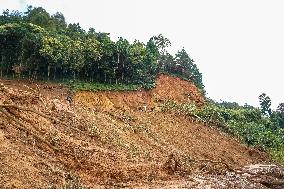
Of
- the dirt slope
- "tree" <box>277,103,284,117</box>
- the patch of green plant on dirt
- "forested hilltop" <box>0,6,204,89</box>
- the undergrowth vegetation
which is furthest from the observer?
"tree" <box>277,103,284,117</box>

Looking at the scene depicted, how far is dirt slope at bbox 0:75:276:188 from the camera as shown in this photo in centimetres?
1798

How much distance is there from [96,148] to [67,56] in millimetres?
23528

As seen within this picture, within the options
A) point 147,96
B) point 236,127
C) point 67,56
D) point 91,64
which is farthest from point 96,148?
point 236,127

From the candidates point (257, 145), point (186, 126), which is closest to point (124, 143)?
point (186, 126)

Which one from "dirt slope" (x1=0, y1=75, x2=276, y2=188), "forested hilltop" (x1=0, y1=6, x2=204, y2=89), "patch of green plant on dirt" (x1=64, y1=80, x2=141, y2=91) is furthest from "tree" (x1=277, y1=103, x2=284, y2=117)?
"patch of green plant on dirt" (x1=64, y1=80, x2=141, y2=91)

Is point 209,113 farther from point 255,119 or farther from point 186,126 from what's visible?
point 255,119

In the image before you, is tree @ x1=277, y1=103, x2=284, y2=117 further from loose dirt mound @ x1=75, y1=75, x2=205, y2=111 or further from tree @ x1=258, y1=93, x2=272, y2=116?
loose dirt mound @ x1=75, y1=75, x2=205, y2=111

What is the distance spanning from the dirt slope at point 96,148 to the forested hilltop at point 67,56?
10.8 feet

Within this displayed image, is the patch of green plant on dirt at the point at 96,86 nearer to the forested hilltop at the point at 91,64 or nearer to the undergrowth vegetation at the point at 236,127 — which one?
the forested hilltop at the point at 91,64

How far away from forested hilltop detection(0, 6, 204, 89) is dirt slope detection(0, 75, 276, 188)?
10.8 feet

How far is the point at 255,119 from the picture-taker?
59.0 m

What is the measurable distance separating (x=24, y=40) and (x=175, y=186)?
27.0 metres

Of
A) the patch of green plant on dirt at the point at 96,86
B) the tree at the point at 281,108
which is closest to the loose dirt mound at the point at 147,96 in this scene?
the patch of green plant on dirt at the point at 96,86

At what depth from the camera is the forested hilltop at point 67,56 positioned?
4384cm
